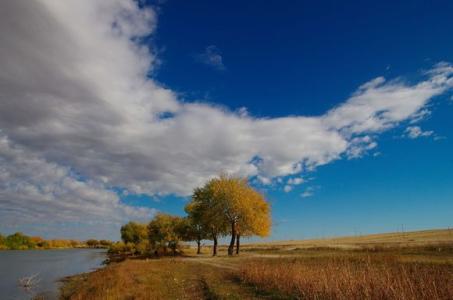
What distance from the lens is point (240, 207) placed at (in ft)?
203

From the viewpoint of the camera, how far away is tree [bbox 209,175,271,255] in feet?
204

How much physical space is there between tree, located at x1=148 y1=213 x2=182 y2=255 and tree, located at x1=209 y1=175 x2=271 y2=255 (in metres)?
31.3

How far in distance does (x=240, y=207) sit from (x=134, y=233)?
209ft

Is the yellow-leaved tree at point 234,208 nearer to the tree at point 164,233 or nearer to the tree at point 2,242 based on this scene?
the tree at point 164,233

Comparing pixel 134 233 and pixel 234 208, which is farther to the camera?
pixel 134 233

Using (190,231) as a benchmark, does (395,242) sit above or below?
below

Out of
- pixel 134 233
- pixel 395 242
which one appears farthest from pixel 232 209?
pixel 134 233

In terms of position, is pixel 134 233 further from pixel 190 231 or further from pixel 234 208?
pixel 234 208

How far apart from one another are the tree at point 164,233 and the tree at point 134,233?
12699 millimetres

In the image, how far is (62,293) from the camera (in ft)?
118

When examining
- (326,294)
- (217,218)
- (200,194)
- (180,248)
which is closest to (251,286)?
(326,294)

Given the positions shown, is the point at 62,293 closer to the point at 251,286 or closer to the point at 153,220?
the point at 251,286

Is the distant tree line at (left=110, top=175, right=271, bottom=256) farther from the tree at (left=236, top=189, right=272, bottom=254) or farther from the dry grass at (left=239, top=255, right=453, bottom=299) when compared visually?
the dry grass at (left=239, top=255, right=453, bottom=299)

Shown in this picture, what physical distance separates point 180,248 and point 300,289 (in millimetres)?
81695
